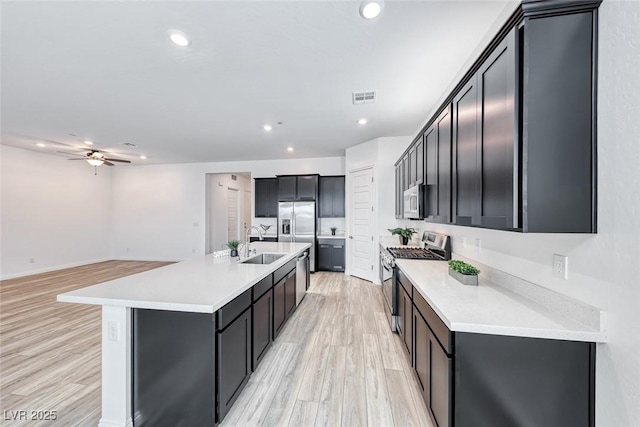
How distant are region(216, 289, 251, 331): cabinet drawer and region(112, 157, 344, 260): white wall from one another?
19.0 ft

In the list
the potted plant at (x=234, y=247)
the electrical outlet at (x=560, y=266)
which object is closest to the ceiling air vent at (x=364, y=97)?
the potted plant at (x=234, y=247)

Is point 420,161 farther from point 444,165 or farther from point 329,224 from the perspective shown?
point 329,224

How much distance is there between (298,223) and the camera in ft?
19.8

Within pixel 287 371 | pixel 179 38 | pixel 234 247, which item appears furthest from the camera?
pixel 234 247

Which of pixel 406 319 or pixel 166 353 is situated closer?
pixel 166 353

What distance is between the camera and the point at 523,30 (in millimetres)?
1146

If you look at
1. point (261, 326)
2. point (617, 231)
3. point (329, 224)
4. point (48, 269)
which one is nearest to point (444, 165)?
point (617, 231)

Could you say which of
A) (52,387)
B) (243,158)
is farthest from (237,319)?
(243,158)

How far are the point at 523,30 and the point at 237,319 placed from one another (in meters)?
2.30

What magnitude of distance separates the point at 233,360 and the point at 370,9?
2631mm

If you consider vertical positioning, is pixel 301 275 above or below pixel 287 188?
below

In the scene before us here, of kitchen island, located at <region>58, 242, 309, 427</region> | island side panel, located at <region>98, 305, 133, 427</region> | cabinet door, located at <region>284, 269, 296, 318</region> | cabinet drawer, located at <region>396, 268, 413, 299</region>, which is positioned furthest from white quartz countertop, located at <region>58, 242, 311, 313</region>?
cabinet drawer, located at <region>396, 268, 413, 299</region>

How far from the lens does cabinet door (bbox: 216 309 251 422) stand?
1546 mm

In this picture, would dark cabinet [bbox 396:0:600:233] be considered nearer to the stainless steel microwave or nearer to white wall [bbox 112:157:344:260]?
the stainless steel microwave
